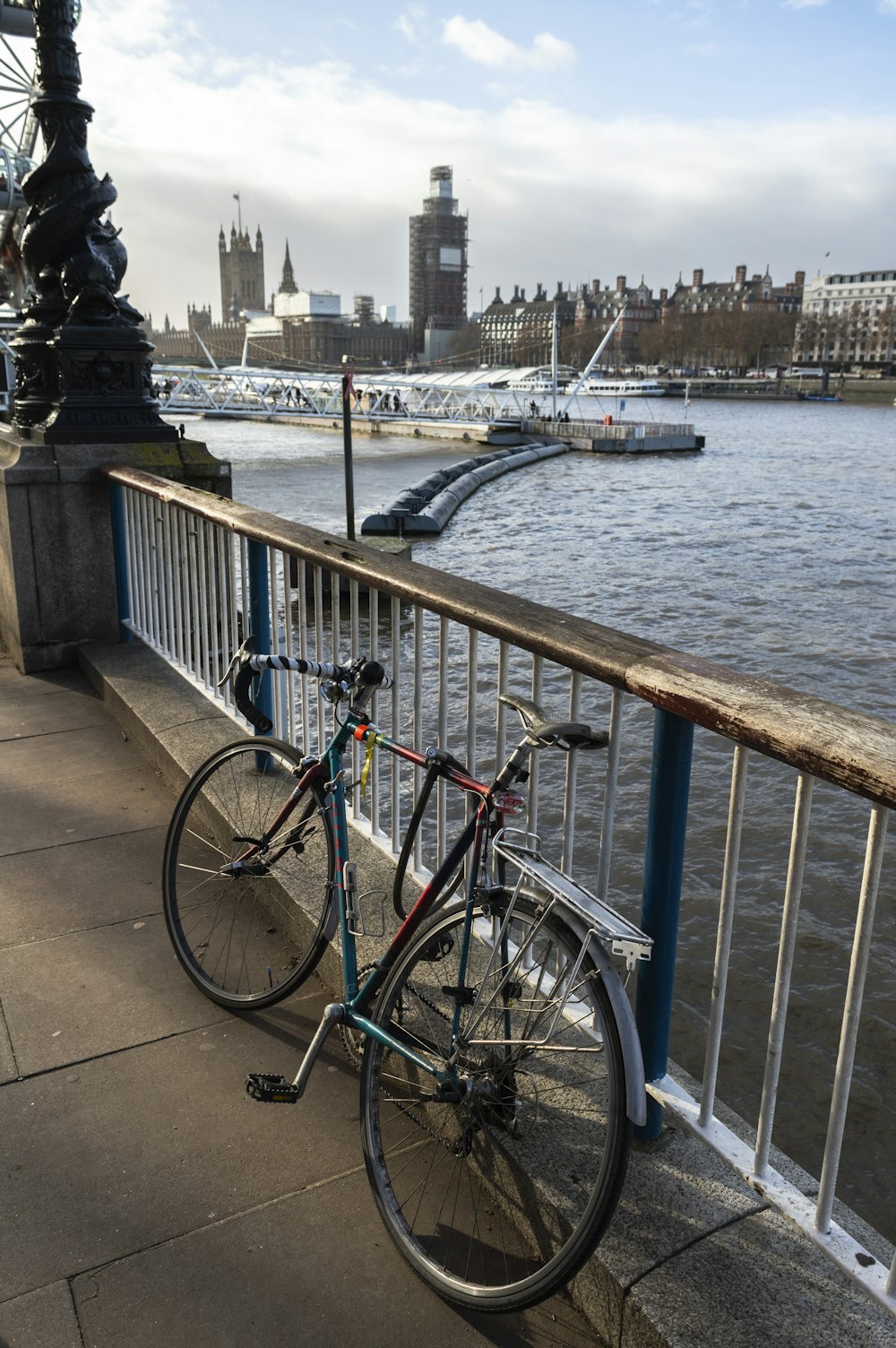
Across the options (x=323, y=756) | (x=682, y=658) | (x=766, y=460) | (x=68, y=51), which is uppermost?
(x=68, y=51)

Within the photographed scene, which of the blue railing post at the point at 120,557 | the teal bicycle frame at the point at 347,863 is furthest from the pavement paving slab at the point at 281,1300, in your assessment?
the blue railing post at the point at 120,557

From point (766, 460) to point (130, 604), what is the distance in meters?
52.6

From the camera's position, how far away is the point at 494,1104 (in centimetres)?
247

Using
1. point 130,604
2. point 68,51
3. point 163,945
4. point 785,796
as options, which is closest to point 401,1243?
point 163,945

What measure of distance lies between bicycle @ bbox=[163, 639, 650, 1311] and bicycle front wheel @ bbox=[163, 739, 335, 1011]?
119 mm

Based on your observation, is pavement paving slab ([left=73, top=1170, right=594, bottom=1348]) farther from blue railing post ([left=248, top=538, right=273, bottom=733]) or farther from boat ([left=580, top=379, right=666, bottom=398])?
boat ([left=580, top=379, right=666, bottom=398])

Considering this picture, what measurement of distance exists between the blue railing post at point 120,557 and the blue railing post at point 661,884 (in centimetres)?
499

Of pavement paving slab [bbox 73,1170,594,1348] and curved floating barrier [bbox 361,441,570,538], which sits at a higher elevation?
pavement paving slab [bbox 73,1170,594,1348]

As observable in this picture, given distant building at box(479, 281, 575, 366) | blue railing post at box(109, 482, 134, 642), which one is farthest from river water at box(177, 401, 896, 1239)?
distant building at box(479, 281, 575, 366)

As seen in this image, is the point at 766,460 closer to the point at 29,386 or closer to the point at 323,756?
the point at 29,386

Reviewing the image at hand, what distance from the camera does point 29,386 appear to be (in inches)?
282

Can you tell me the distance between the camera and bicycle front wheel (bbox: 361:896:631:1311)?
2262 mm

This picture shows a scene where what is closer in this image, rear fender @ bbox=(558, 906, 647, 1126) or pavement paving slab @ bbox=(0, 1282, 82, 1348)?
rear fender @ bbox=(558, 906, 647, 1126)

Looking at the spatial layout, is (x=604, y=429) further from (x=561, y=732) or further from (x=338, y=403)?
→ (x=561, y=732)
